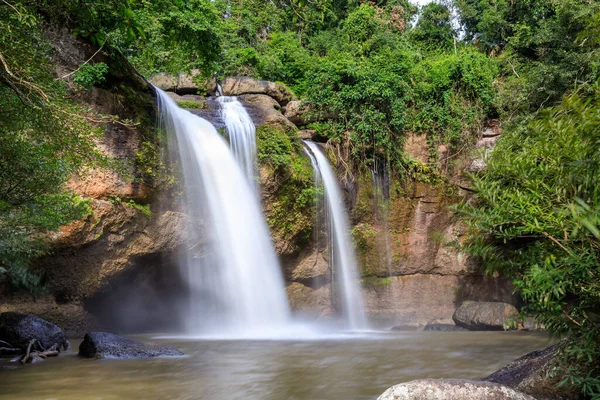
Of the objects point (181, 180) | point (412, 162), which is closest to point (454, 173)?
point (412, 162)

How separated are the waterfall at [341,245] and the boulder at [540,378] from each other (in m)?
10.7

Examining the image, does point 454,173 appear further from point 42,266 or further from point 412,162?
point 42,266

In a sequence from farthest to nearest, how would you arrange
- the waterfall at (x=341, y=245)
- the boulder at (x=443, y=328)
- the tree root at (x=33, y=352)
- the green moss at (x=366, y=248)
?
1. the green moss at (x=366, y=248)
2. the waterfall at (x=341, y=245)
3. the boulder at (x=443, y=328)
4. the tree root at (x=33, y=352)

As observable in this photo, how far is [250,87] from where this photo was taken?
18.6 metres

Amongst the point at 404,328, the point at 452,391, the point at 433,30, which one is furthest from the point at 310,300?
the point at 433,30

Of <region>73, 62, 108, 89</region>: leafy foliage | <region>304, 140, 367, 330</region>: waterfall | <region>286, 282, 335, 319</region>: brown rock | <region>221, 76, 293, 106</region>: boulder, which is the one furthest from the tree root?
<region>221, 76, 293, 106</region>: boulder

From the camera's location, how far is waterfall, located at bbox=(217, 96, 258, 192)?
1477cm

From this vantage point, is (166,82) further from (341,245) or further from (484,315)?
(484,315)

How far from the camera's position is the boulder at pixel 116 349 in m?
8.98

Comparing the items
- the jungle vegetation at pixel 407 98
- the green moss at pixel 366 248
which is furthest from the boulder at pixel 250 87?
the green moss at pixel 366 248

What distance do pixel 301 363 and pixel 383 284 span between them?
8.84 m

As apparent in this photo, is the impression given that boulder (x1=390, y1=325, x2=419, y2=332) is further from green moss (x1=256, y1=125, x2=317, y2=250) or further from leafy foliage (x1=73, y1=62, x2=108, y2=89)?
leafy foliage (x1=73, y1=62, x2=108, y2=89)

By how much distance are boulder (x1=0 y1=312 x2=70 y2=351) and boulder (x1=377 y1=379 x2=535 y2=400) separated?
7.33 metres

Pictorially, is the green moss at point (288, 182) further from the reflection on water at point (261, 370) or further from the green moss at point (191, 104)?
the reflection on water at point (261, 370)
